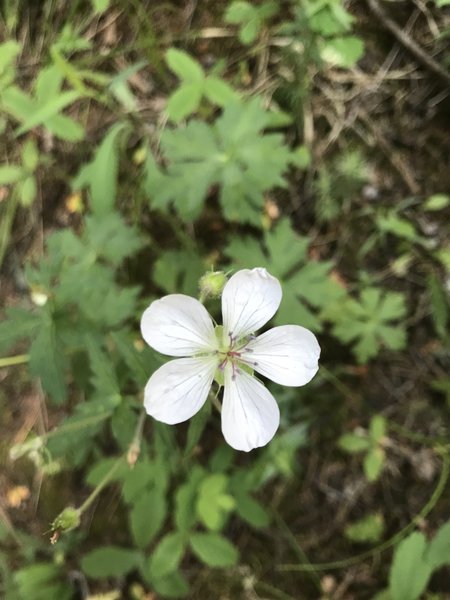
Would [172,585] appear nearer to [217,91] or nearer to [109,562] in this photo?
[109,562]

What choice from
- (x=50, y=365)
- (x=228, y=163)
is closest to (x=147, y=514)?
(x=50, y=365)

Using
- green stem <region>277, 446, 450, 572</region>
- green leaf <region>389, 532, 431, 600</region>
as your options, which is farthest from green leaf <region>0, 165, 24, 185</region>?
green leaf <region>389, 532, 431, 600</region>

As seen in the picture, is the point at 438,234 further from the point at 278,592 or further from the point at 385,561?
the point at 278,592

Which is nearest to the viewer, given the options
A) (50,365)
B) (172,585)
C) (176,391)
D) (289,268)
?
(176,391)

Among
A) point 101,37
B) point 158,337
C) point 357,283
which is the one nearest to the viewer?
point 158,337

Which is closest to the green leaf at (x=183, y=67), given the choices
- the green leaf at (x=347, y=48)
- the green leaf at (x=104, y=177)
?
the green leaf at (x=104, y=177)

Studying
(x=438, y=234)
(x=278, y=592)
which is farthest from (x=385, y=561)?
(x=438, y=234)

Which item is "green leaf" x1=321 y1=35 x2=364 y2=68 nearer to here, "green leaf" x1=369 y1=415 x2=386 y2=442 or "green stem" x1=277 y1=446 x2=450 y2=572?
"green leaf" x1=369 y1=415 x2=386 y2=442
